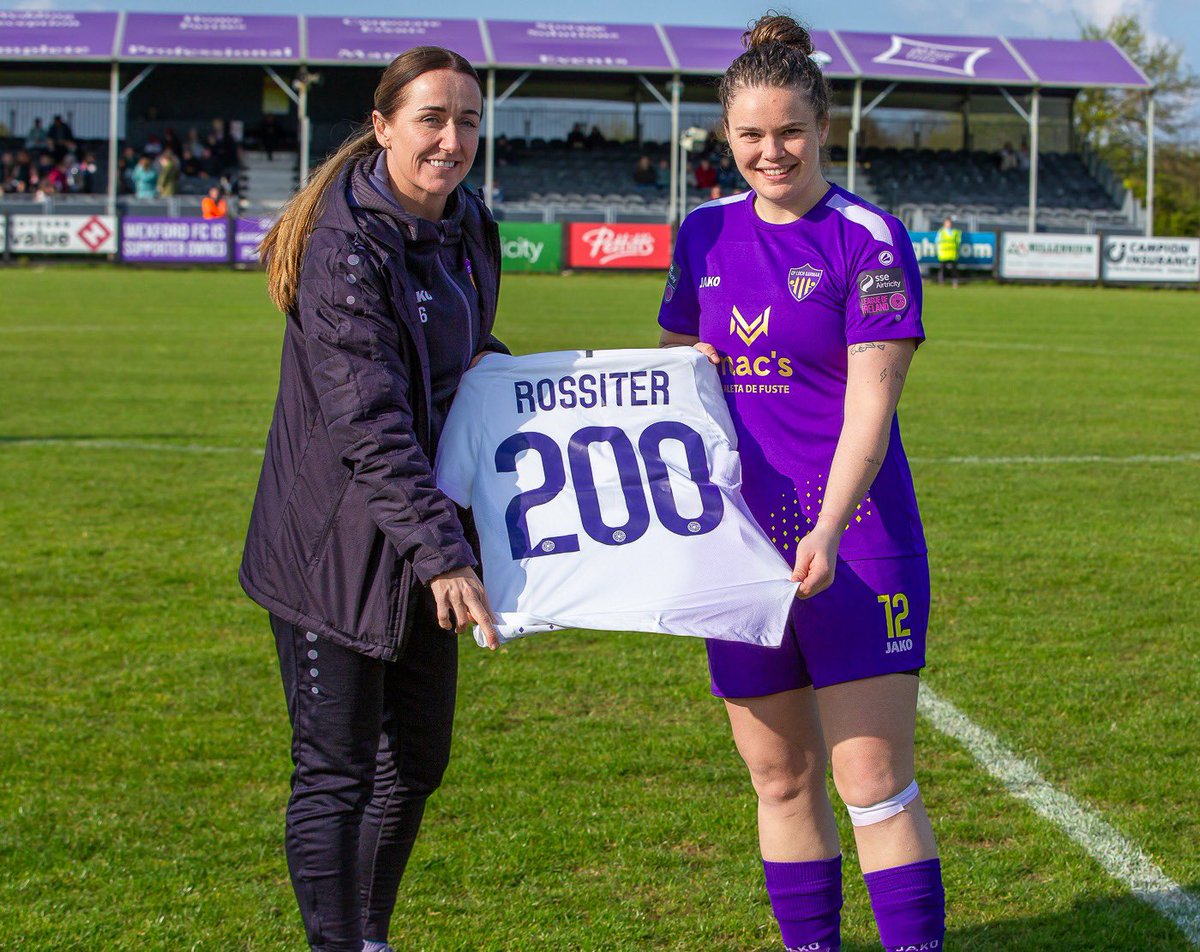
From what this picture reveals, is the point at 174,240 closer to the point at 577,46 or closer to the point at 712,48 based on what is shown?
the point at 577,46

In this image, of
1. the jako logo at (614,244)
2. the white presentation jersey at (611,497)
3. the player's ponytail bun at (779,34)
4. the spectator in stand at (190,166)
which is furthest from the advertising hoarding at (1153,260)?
the white presentation jersey at (611,497)

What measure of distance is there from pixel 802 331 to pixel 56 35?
43.8m

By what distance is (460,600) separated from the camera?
8.96ft

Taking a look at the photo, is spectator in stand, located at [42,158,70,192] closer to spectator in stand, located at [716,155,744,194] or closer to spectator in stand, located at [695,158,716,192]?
spectator in stand, located at [695,158,716,192]

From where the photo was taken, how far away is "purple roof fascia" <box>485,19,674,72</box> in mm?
A: 41906

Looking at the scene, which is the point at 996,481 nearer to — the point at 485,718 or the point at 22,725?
the point at 485,718

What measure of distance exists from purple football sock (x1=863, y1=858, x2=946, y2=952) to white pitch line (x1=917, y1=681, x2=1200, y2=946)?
0.95 meters

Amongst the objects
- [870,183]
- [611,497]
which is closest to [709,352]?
[611,497]

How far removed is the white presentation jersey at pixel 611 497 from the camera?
9.25ft

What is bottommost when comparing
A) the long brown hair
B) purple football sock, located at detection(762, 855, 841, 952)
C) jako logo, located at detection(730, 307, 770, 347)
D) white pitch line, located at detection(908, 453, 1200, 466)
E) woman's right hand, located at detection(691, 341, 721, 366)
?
purple football sock, located at detection(762, 855, 841, 952)

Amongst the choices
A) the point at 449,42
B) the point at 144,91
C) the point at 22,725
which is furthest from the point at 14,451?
the point at 144,91

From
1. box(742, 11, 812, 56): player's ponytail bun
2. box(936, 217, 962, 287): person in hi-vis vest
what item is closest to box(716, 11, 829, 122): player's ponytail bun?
box(742, 11, 812, 56): player's ponytail bun

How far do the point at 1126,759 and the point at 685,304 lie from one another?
2.47 meters

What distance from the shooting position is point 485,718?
507 cm
